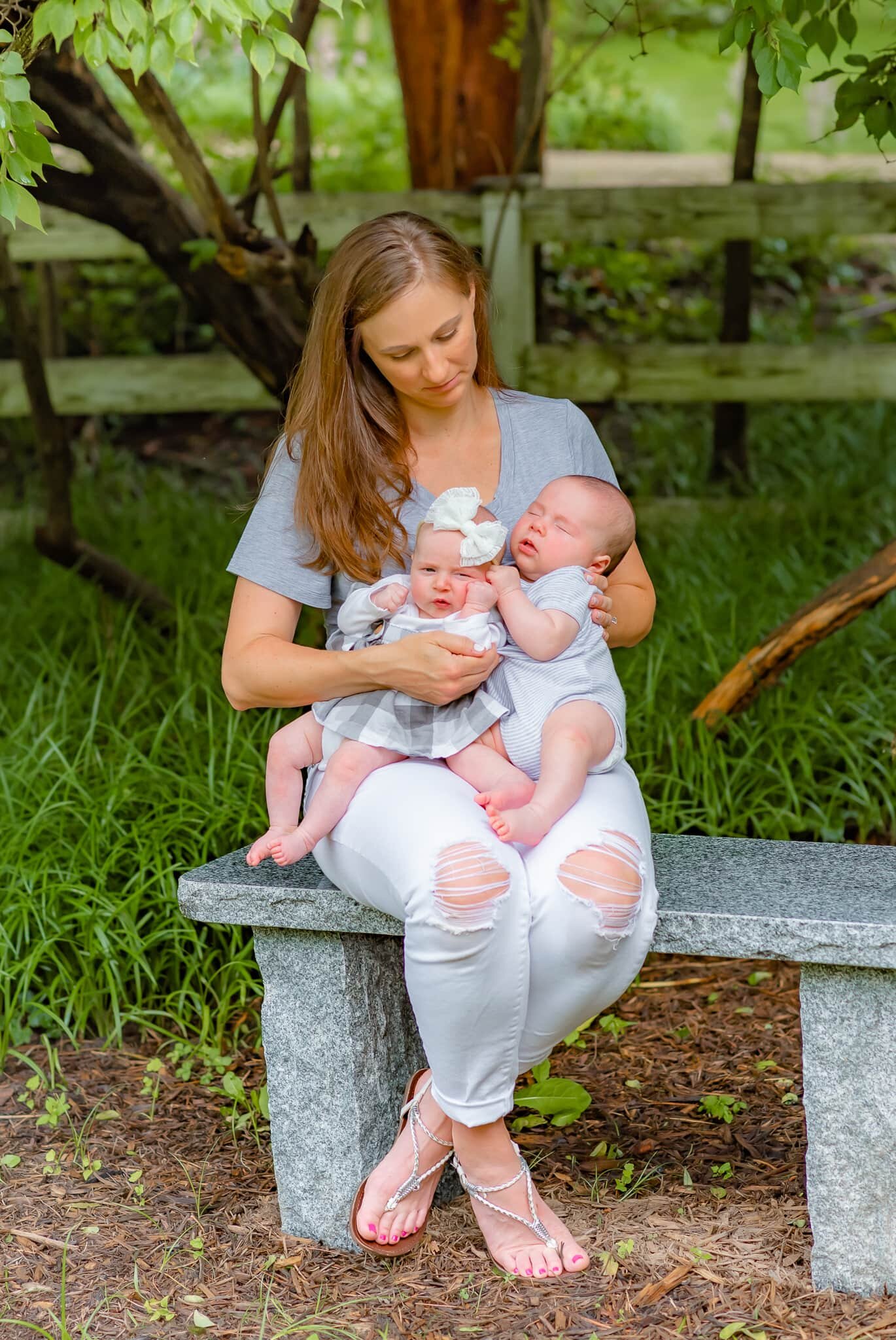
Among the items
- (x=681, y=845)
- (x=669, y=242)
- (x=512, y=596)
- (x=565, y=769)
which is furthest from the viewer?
(x=669, y=242)

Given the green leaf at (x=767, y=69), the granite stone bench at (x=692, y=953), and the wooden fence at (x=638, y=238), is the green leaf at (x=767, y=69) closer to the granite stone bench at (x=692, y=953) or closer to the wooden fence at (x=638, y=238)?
the granite stone bench at (x=692, y=953)

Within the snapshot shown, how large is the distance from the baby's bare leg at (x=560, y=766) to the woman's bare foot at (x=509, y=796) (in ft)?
0.05

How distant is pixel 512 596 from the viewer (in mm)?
2094

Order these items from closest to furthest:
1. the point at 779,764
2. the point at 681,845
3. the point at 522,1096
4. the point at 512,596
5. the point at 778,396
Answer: the point at 512,596
the point at 681,845
the point at 522,1096
the point at 779,764
the point at 778,396

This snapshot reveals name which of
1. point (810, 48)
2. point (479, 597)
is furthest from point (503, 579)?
point (810, 48)

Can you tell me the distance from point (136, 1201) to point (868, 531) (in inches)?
129

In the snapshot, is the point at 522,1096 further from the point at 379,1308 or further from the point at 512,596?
the point at 512,596

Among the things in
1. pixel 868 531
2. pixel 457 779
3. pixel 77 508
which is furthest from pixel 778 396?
pixel 457 779

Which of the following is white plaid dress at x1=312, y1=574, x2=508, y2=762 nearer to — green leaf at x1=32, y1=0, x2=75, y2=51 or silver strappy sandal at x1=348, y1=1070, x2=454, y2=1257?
silver strappy sandal at x1=348, y1=1070, x2=454, y2=1257

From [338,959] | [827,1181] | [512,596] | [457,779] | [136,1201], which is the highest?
[512,596]

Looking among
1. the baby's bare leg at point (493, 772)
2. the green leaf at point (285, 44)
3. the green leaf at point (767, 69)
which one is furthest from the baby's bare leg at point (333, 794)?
the green leaf at point (767, 69)

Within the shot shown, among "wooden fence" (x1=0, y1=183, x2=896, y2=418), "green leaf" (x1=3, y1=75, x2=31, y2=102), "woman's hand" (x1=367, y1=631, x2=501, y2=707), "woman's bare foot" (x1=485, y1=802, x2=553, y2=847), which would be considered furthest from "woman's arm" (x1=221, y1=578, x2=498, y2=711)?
"wooden fence" (x1=0, y1=183, x2=896, y2=418)

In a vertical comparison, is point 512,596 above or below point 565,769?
above

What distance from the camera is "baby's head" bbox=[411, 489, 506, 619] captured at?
2084mm
